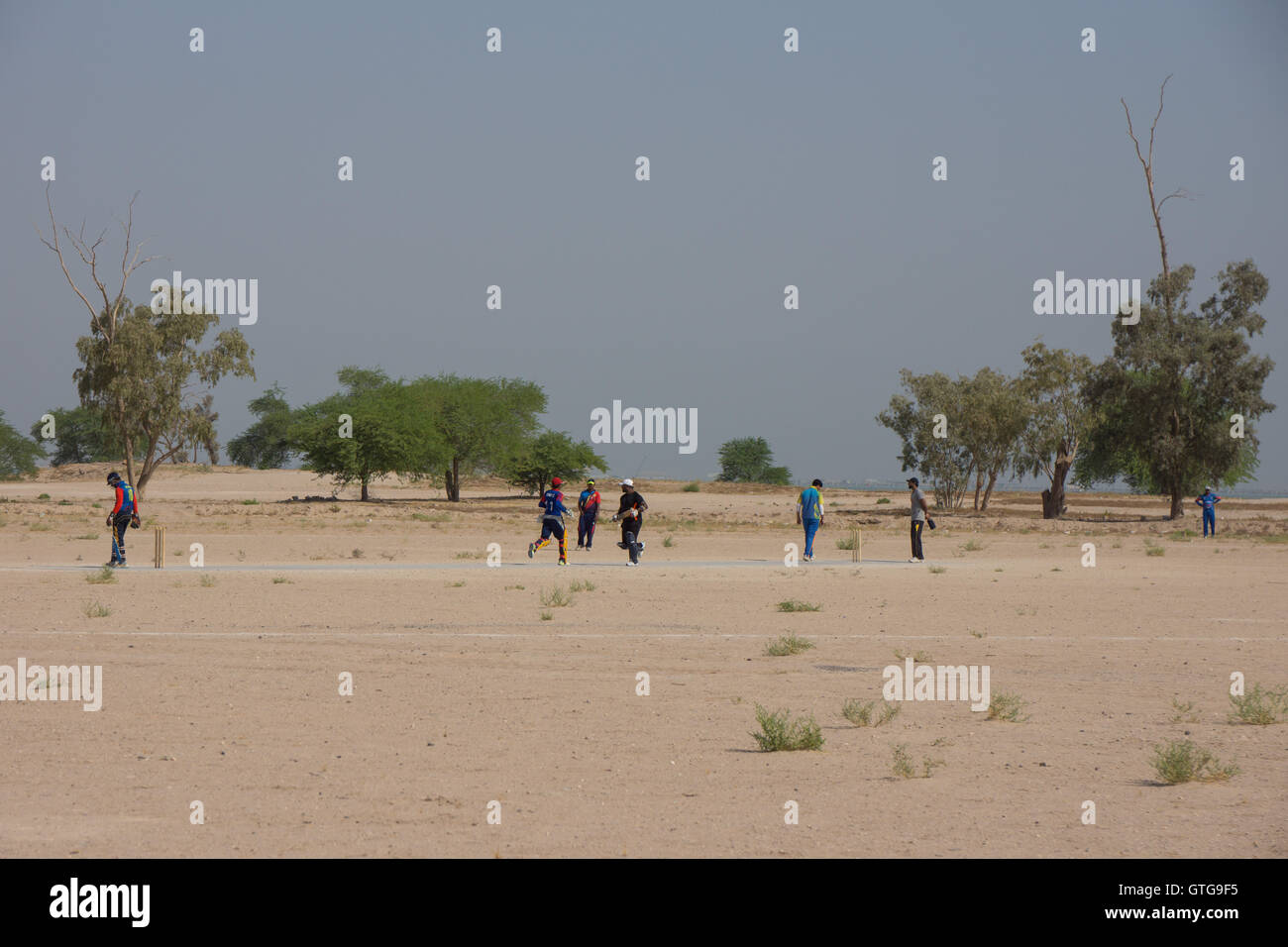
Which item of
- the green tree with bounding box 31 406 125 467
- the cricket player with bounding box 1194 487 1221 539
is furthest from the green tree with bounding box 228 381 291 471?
the cricket player with bounding box 1194 487 1221 539

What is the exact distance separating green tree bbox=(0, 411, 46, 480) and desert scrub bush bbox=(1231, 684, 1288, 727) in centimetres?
10561

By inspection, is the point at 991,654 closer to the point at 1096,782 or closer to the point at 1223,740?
the point at 1223,740

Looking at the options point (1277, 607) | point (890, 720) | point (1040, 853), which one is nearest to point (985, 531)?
point (1277, 607)

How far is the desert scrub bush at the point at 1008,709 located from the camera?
1110 centimetres

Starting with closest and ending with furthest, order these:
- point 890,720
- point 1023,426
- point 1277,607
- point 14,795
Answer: point 14,795, point 890,720, point 1277,607, point 1023,426

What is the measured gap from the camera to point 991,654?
50.0 ft

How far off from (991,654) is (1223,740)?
503cm

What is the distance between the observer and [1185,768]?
873 cm

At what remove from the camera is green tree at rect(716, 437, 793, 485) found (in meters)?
121

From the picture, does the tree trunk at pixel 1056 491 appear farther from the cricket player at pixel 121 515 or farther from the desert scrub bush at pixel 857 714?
the desert scrub bush at pixel 857 714

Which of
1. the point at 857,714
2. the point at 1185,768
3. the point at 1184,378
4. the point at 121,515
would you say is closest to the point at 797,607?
the point at 857,714

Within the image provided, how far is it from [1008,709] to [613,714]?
369 centimetres

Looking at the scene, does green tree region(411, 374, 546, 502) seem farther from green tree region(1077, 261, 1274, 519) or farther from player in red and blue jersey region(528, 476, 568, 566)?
player in red and blue jersey region(528, 476, 568, 566)

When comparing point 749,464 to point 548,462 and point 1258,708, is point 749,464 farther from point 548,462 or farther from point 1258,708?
point 1258,708
